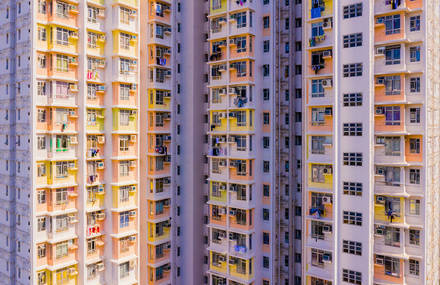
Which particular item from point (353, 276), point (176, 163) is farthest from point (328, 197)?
point (176, 163)

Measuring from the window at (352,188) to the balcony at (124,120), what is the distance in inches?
612

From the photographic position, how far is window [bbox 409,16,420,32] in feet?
72.5

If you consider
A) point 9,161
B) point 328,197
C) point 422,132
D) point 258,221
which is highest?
point 422,132

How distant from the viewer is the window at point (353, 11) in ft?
75.5

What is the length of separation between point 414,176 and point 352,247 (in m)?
5.73

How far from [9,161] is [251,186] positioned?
57.4 feet

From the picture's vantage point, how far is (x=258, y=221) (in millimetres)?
27125

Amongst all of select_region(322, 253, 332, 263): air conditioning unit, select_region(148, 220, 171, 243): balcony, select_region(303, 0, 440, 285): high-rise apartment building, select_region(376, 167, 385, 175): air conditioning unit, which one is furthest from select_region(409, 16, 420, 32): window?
select_region(148, 220, 171, 243): balcony

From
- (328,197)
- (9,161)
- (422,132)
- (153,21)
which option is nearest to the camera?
(422,132)

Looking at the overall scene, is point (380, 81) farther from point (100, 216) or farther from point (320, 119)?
point (100, 216)

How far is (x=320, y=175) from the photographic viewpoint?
24328 mm

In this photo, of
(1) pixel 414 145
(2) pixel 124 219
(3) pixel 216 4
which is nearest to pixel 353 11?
(1) pixel 414 145

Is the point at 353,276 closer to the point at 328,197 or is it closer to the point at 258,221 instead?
the point at 328,197

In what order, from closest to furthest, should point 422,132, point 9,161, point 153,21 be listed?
point 422,132
point 9,161
point 153,21
